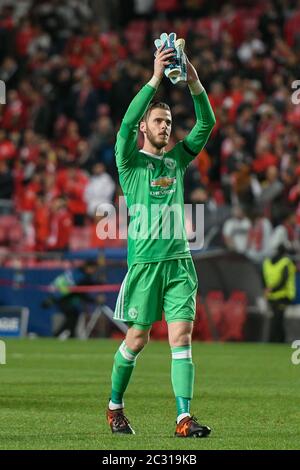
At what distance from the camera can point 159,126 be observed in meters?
9.29

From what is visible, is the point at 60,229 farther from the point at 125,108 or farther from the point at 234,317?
the point at 125,108

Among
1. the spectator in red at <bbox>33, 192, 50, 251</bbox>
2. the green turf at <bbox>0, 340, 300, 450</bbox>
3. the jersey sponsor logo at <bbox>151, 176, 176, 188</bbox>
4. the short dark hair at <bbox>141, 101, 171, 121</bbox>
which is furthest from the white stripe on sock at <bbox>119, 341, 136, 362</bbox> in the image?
the spectator in red at <bbox>33, 192, 50, 251</bbox>

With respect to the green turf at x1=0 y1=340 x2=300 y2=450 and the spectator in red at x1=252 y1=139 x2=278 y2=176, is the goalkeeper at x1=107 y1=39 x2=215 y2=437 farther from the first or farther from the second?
the spectator in red at x1=252 y1=139 x2=278 y2=176

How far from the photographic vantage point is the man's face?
30.5ft

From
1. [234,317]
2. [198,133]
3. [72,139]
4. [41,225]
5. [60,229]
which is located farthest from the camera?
[72,139]

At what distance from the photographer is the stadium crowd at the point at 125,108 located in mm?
23609

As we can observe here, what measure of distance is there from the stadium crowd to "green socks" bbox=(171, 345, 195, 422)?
43.1 ft

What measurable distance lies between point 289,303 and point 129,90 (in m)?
8.50

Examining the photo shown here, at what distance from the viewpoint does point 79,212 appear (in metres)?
25.9

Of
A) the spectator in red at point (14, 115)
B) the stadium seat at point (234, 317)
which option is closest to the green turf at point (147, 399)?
the stadium seat at point (234, 317)

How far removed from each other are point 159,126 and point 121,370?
179 centimetres

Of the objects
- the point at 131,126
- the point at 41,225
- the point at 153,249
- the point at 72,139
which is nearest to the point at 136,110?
the point at 131,126

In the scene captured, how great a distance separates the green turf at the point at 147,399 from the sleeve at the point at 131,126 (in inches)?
78.8
